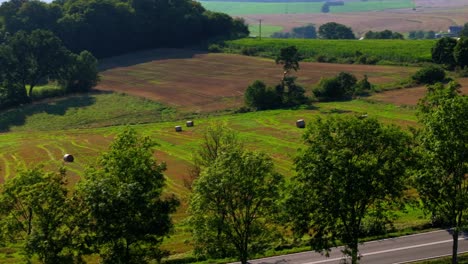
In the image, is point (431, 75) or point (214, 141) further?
point (431, 75)

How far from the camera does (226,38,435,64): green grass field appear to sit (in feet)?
440

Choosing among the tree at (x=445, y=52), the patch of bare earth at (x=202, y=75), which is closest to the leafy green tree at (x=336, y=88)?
the patch of bare earth at (x=202, y=75)

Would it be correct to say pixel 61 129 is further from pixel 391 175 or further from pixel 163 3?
pixel 163 3

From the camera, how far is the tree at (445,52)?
4727 inches

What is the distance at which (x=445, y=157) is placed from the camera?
1293 inches

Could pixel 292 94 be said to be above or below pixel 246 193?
below

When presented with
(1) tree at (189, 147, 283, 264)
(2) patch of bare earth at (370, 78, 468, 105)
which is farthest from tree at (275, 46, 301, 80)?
(1) tree at (189, 147, 283, 264)

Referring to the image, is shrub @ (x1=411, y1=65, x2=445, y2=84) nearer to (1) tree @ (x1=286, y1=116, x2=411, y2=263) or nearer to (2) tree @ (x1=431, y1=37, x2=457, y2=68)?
(2) tree @ (x1=431, y1=37, x2=457, y2=68)

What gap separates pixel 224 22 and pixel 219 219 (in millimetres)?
145298

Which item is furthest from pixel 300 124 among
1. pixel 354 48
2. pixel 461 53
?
pixel 354 48

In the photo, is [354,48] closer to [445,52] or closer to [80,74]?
[445,52]

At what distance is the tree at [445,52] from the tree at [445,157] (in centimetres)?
9225

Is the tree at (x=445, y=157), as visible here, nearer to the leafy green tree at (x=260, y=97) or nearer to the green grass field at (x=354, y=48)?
the leafy green tree at (x=260, y=97)

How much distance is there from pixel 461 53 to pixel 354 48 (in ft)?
117
